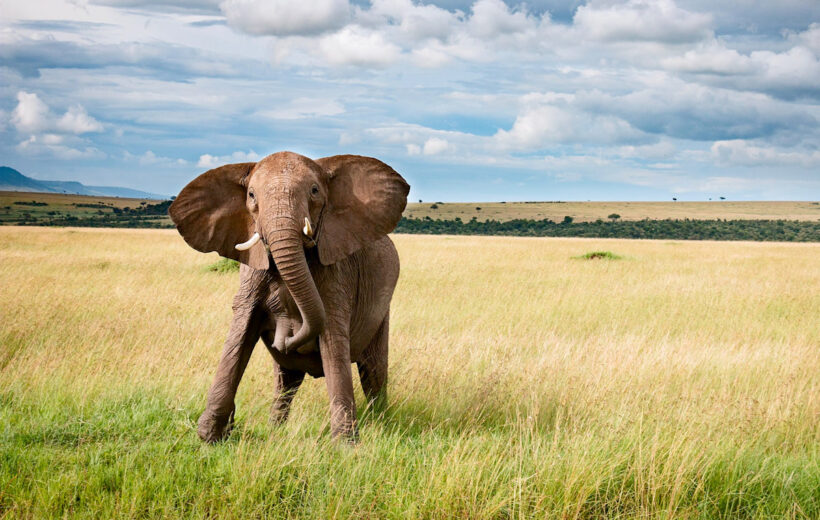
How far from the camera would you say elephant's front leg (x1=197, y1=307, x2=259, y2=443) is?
491 centimetres

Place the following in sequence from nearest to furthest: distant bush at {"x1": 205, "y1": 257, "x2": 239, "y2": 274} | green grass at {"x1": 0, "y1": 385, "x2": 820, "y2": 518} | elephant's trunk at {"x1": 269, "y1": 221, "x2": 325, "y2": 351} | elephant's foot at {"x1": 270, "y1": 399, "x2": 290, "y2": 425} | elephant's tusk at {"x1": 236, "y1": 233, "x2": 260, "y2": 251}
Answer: green grass at {"x1": 0, "y1": 385, "x2": 820, "y2": 518}, elephant's trunk at {"x1": 269, "y1": 221, "x2": 325, "y2": 351}, elephant's tusk at {"x1": 236, "y1": 233, "x2": 260, "y2": 251}, elephant's foot at {"x1": 270, "y1": 399, "x2": 290, "y2": 425}, distant bush at {"x1": 205, "y1": 257, "x2": 239, "y2": 274}

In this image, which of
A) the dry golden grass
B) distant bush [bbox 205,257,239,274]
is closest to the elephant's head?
distant bush [bbox 205,257,239,274]

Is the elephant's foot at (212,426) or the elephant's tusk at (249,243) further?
the elephant's foot at (212,426)

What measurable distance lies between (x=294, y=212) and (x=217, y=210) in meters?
0.84

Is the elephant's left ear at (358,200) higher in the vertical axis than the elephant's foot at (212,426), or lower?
higher

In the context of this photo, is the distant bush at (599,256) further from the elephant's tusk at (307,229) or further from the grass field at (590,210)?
the grass field at (590,210)

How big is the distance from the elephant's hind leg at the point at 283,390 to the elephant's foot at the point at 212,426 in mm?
759

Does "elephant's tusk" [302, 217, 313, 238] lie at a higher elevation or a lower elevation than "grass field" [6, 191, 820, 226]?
lower

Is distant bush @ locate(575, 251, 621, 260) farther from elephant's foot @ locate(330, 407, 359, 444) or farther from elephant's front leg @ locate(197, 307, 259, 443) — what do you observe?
elephant's front leg @ locate(197, 307, 259, 443)

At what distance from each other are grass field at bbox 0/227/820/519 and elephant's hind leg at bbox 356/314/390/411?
19cm

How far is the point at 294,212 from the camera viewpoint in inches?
177

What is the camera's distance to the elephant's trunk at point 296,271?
4414mm

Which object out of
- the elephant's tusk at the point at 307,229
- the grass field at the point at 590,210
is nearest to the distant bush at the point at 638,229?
the grass field at the point at 590,210

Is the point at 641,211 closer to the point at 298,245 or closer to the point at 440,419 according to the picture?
the point at 440,419
